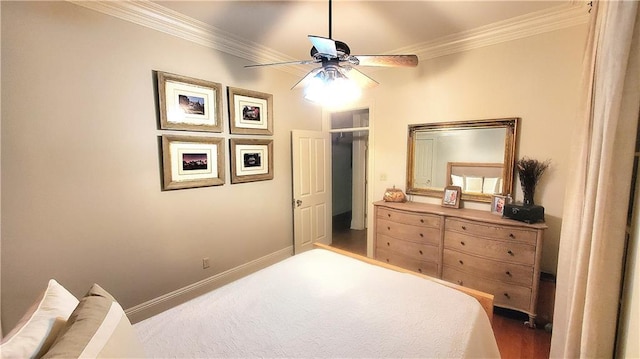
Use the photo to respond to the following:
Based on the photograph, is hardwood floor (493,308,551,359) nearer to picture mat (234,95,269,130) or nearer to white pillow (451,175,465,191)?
white pillow (451,175,465,191)

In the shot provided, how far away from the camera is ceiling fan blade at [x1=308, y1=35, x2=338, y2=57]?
134cm

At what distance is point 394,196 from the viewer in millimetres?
3145

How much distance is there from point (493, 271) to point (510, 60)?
2.02 m

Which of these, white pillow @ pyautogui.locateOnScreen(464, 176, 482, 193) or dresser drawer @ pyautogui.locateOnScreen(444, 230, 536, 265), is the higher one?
white pillow @ pyautogui.locateOnScreen(464, 176, 482, 193)

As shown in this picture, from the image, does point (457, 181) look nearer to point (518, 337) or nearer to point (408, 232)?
point (408, 232)

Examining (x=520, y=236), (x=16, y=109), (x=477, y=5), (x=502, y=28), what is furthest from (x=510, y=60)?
(x=16, y=109)

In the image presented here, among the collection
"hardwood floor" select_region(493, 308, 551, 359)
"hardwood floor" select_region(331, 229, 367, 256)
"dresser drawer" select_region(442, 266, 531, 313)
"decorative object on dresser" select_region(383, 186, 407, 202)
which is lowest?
"hardwood floor" select_region(493, 308, 551, 359)

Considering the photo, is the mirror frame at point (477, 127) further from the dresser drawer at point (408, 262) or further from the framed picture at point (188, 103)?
the framed picture at point (188, 103)

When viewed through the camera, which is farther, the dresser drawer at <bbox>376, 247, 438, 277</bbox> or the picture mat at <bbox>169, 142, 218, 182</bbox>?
the dresser drawer at <bbox>376, 247, 438, 277</bbox>

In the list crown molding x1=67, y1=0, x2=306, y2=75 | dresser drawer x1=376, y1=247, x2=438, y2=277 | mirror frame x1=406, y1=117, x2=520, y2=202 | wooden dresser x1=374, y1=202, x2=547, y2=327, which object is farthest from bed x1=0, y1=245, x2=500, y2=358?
crown molding x1=67, y1=0, x2=306, y2=75

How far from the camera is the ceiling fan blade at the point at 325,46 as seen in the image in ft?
4.39

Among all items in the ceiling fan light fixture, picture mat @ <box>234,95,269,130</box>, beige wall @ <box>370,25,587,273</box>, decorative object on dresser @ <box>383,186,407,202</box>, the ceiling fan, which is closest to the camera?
the ceiling fan

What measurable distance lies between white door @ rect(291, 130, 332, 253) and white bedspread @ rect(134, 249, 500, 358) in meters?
1.96

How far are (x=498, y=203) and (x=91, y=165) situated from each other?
3.58m
